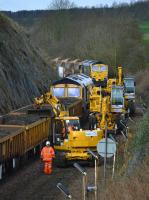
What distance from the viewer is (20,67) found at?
1674 inches

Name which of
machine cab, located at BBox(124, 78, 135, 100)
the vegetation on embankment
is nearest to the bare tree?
the vegetation on embankment

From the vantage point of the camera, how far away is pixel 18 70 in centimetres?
4150

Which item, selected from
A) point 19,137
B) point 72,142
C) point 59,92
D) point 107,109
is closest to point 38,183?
point 19,137

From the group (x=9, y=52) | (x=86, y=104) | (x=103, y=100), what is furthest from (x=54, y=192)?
(x=9, y=52)

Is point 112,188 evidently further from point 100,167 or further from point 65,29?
point 65,29

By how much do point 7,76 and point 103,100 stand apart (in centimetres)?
1166

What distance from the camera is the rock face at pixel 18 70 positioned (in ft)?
122

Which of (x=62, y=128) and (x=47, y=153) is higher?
(x=62, y=128)

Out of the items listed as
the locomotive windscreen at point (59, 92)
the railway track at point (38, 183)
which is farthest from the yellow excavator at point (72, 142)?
the locomotive windscreen at point (59, 92)

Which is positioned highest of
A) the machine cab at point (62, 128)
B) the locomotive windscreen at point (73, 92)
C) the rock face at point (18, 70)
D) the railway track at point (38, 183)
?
the rock face at point (18, 70)

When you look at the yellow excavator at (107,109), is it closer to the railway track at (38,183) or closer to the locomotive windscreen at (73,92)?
the locomotive windscreen at (73,92)

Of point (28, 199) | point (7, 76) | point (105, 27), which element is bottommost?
point (28, 199)

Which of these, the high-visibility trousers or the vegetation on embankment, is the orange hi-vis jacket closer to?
the high-visibility trousers

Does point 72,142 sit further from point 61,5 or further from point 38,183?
point 61,5
